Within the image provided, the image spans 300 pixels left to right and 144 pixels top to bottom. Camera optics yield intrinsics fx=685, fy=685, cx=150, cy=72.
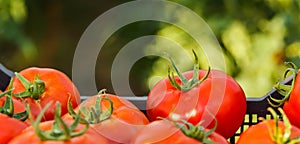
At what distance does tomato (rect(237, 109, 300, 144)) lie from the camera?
0.67 meters

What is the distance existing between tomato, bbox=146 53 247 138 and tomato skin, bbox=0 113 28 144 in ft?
0.65

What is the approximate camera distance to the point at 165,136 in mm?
671

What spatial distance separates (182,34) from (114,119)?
1.41m

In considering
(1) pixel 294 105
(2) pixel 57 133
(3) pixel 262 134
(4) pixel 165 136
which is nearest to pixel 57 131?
(2) pixel 57 133

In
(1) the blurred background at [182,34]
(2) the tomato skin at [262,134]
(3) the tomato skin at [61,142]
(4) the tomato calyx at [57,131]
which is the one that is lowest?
(1) the blurred background at [182,34]

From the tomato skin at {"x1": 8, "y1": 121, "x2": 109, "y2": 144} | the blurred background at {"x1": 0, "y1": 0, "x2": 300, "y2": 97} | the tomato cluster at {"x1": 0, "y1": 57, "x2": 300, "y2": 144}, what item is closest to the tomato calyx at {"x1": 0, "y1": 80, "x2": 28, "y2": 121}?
the tomato cluster at {"x1": 0, "y1": 57, "x2": 300, "y2": 144}

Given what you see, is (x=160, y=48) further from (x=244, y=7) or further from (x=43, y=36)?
(x=43, y=36)

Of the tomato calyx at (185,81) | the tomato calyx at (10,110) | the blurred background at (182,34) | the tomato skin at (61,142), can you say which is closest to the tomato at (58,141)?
the tomato skin at (61,142)

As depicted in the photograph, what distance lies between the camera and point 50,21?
7.70 feet

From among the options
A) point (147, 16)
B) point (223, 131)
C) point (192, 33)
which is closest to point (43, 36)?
point (147, 16)

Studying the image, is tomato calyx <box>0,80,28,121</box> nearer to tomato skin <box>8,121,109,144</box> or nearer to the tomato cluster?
the tomato cluster

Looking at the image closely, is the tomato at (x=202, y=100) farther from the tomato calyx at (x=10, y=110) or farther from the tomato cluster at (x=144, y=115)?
the tomato calyx at (x=10, y=110)

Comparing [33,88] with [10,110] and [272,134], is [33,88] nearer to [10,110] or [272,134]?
[10,110]

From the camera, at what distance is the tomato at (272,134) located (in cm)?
67
